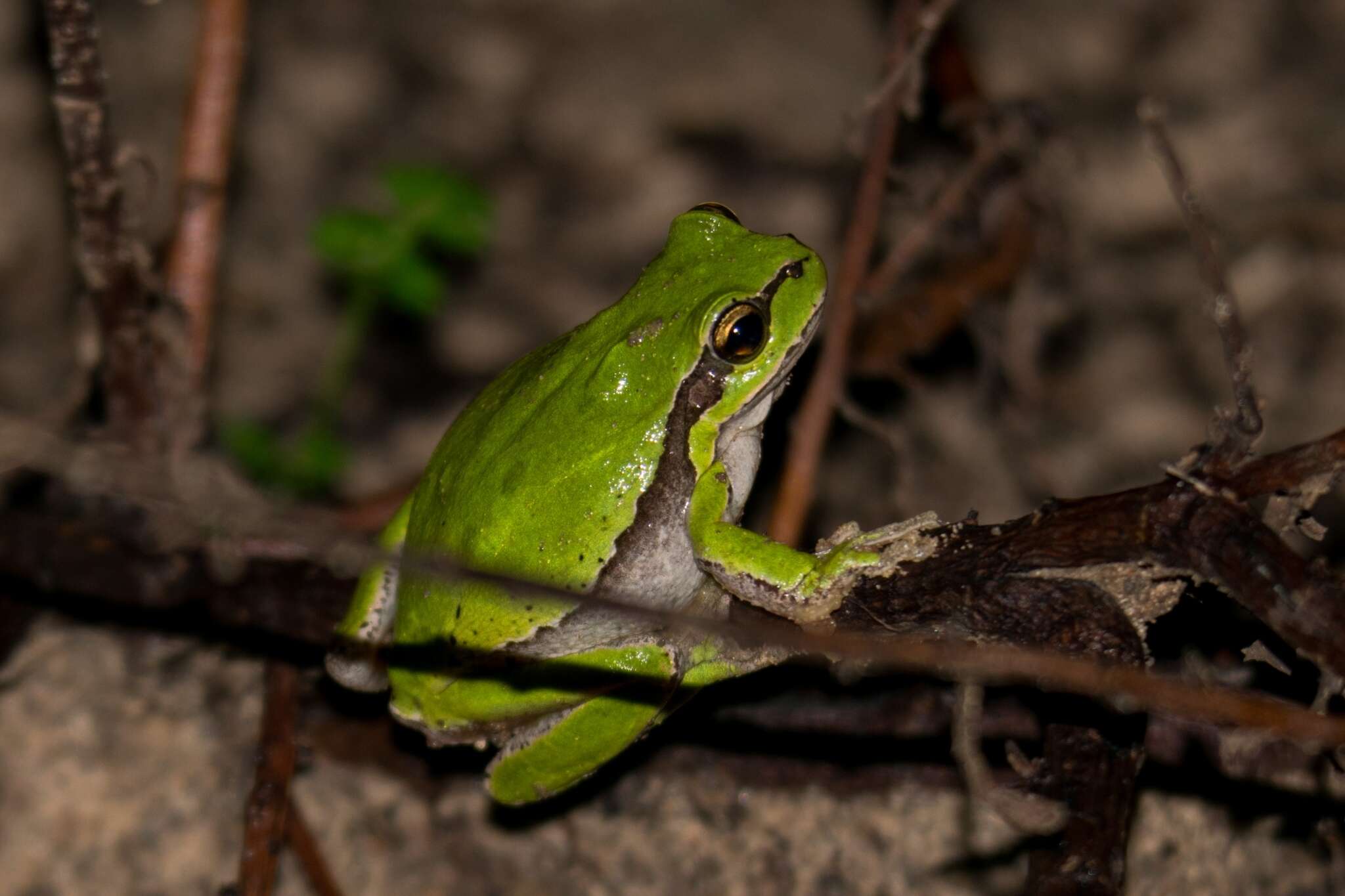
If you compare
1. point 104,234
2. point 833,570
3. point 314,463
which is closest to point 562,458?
point 833,570

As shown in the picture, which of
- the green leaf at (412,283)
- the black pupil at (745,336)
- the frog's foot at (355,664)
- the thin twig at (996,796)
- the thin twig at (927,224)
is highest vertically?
the thin twig at (927,224)

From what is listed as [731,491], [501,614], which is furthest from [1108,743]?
[501,614]

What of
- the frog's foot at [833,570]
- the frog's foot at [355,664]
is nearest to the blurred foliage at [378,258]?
the frog's foot at [355,664]

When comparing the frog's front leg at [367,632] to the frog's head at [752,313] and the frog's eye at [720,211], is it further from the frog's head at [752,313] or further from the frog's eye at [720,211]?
the frog's eye at [720,211]

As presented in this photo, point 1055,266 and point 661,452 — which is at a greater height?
point 1055,266

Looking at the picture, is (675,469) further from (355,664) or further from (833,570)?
(355,664)

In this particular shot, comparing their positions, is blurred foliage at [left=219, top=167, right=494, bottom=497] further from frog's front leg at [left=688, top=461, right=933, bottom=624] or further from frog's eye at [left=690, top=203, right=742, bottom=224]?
frog's front leg at [left=688, top=461, right=933, bottom=624]

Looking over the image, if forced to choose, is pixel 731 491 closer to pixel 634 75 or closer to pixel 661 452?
pixel 661 452
